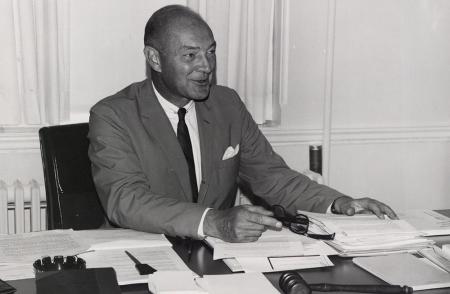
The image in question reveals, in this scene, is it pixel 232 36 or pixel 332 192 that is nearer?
pixel 332 192

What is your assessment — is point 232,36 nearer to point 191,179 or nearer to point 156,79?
point 156,79

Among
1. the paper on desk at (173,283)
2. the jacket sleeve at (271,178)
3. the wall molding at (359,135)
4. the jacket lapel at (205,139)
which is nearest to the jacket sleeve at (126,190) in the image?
the jacket lapel at (205,139)

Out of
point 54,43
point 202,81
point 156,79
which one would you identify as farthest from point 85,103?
point 202,81

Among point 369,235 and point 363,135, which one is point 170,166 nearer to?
point 369,235

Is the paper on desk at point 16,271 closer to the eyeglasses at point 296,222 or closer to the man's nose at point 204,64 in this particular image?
the eyeglasses at point 296,222

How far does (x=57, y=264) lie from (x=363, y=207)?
3.83 ft

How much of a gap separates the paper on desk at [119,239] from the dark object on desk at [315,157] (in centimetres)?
176

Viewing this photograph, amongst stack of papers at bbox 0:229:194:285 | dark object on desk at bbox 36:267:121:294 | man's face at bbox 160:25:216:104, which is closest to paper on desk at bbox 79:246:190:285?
stack of papers at bbox 0:229:194:285

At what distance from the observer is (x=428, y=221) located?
8.11 feet

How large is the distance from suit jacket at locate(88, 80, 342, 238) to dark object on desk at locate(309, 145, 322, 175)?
0.84m

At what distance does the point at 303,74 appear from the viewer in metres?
3.85

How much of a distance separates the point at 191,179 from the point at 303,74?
1.37 meters

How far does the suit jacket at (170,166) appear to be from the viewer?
2365 mm

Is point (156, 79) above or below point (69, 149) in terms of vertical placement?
above
